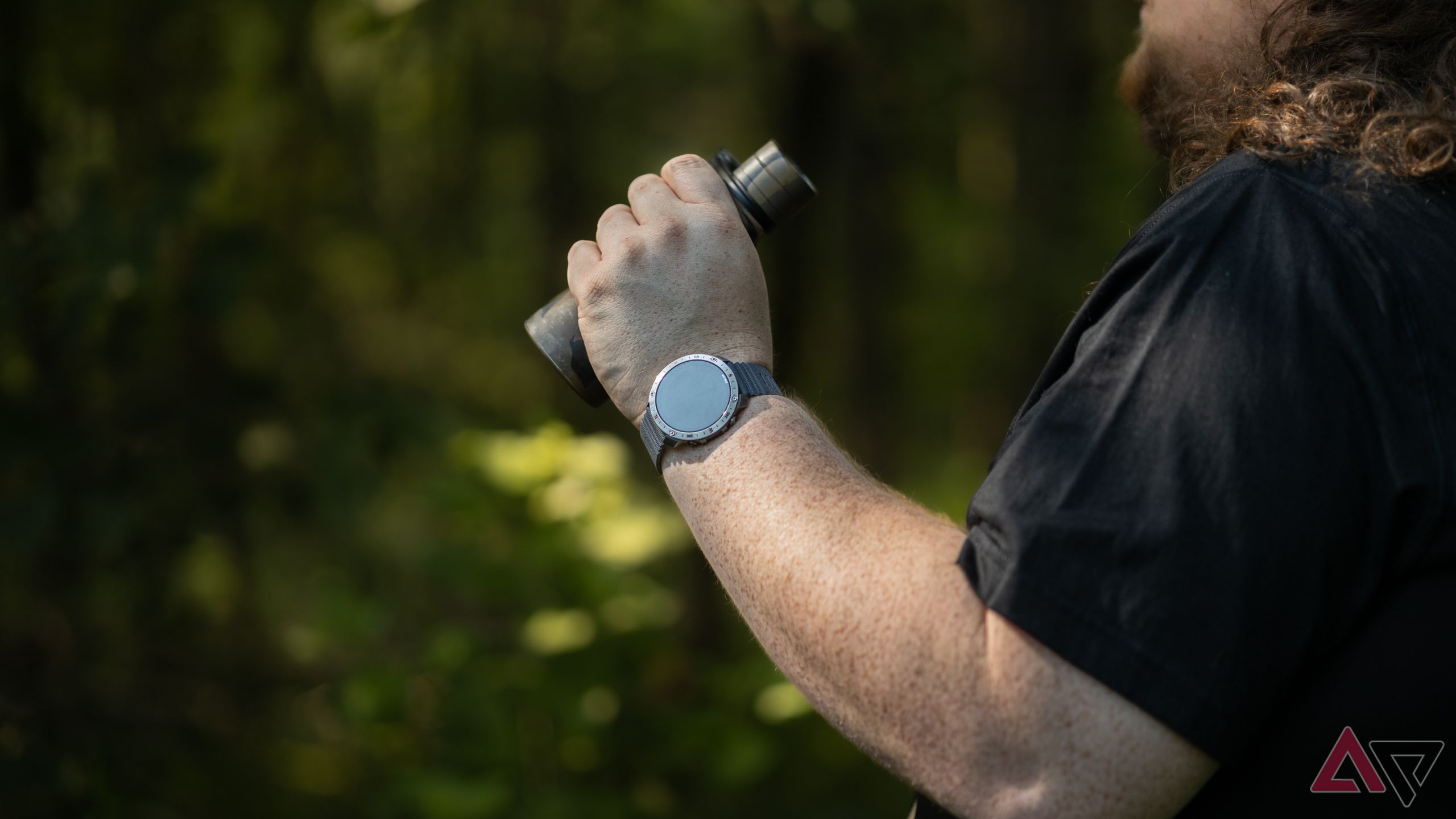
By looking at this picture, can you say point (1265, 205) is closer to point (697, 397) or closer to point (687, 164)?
point (697, 397)

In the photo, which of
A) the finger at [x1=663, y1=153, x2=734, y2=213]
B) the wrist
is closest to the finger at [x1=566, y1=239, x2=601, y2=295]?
the finger at [x1=663, y1=153, x2=734, y2=213]

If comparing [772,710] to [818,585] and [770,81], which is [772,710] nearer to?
[818,585]

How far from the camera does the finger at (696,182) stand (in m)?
1.31

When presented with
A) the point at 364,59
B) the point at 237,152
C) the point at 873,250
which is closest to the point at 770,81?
the point at 873,250

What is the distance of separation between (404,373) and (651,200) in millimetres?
4135

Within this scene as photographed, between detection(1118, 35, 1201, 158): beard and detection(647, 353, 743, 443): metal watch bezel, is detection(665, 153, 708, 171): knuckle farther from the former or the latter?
detection(1118, 35, 1201, 158): beard

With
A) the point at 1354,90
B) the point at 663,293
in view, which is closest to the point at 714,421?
the point at 663,293

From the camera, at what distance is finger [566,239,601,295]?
1.27 meters

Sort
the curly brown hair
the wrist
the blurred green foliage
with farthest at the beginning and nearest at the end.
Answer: the blurred green foliage
the wrist
the curly brown hair

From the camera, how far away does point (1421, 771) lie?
3.04ft

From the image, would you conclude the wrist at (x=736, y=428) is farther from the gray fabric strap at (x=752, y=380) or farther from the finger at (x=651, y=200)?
the finger at (x=651, y=200)

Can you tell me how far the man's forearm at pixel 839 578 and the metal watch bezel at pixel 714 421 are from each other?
0.04 feet

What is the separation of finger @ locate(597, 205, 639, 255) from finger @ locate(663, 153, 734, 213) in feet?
0.23

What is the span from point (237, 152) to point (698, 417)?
355 centimetres
